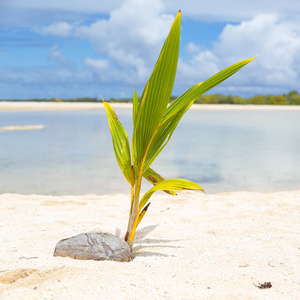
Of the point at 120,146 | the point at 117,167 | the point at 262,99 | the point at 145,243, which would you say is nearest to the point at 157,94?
the point at 120,146

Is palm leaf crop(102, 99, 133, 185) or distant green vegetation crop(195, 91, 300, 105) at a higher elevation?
distant green vegetation crop(195, 91, 300, 105)

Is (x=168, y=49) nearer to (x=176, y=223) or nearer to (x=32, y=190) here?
(x=176, y=223)

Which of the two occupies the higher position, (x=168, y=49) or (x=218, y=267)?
(x=168, y=49)

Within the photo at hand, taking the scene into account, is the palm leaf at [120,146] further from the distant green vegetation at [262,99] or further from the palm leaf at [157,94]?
the distant green vegetation at [262,99]

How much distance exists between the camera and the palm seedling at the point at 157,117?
1625 mm

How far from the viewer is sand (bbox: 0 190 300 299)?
1539 millimetres

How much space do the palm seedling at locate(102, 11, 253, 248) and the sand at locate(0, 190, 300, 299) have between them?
1.21 ft

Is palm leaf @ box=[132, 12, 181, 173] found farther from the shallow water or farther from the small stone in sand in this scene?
the shallow water

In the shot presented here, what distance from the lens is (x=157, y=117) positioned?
1759 mm

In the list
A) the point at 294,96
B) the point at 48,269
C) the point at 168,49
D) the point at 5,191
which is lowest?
the point at 5,191

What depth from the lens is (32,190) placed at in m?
4.39

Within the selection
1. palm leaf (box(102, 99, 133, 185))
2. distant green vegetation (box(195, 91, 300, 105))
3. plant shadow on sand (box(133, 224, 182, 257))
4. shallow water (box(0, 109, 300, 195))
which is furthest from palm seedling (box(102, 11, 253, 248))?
distant green vegetation (box(195, 91, 300, 105))

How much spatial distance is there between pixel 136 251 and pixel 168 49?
115 centimetres

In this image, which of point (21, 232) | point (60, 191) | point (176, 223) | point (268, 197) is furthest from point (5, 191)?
point (268, 197)
